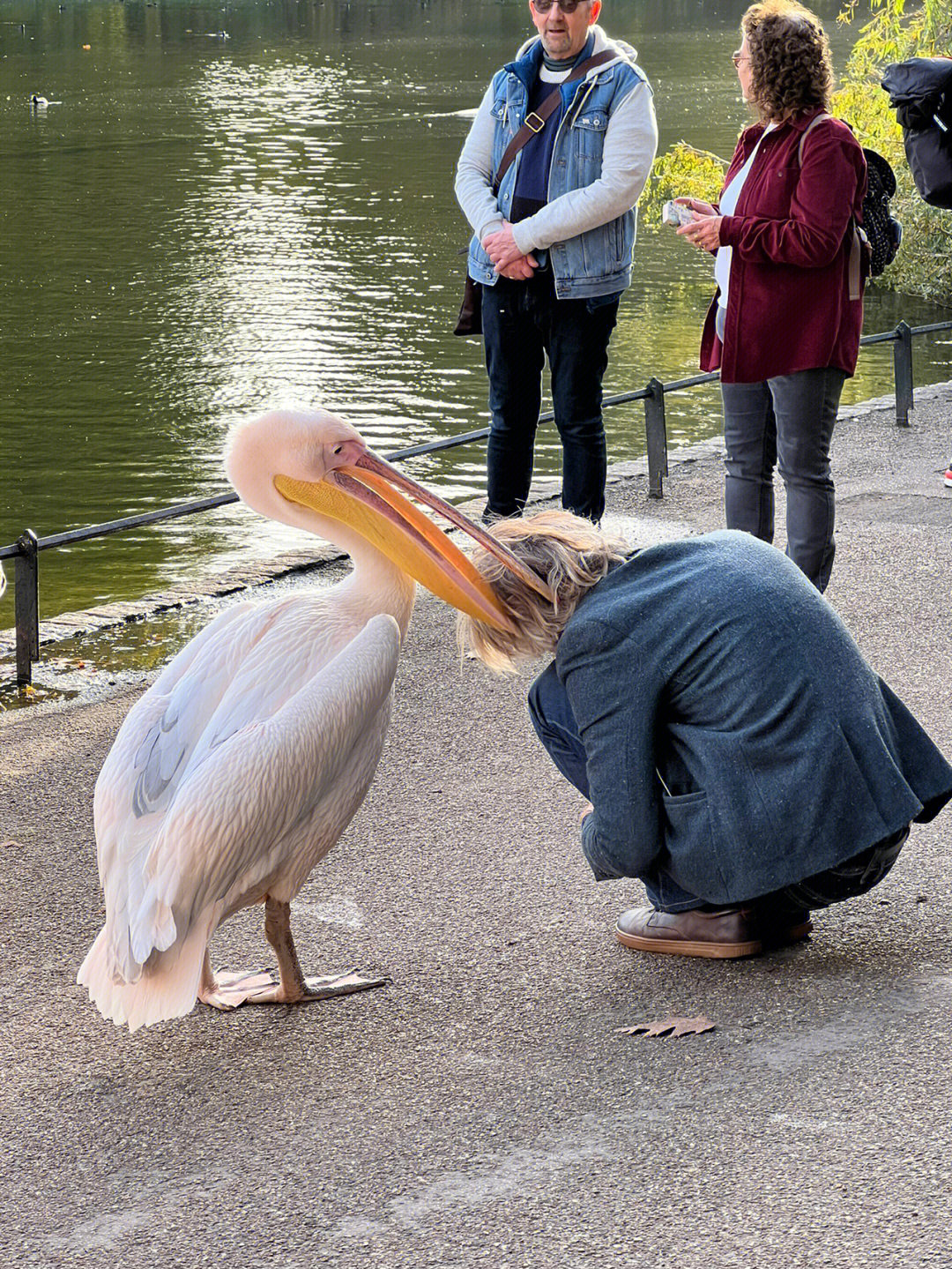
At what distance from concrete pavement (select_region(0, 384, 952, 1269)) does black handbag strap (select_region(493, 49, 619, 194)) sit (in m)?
2.46

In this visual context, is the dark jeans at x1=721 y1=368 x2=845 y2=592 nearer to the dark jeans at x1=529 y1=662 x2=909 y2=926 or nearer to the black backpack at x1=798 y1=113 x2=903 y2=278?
the black backpack at x1=798 y1=113 x2=903 y2=278

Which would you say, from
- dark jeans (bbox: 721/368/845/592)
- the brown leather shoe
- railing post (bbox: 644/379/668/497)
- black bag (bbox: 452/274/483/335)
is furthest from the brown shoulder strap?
railing post (bbox: 644/379/668/497)

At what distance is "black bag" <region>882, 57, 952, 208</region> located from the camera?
542cm

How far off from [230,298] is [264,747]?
539 inches

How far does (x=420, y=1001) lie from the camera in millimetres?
3275

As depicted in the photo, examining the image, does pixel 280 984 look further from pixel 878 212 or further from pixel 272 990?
pixel 878 212

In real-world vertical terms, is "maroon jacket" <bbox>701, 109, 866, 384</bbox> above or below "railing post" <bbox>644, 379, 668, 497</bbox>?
above

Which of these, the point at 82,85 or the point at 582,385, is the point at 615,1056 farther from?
the point at 82,85

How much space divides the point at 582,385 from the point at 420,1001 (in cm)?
297

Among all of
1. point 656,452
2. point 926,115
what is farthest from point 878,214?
point 656,452

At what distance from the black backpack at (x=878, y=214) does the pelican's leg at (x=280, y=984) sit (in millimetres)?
2908


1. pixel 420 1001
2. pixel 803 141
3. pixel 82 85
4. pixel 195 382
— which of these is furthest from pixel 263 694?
pixel 82 85

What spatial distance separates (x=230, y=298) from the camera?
52.9 feet

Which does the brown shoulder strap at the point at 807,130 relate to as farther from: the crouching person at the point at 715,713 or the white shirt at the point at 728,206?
the crouching person at the point at 715,713
